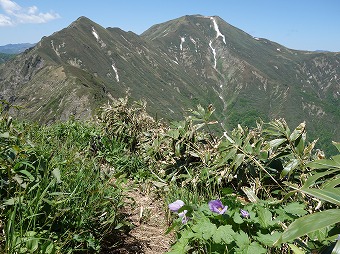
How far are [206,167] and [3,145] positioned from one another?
2.32 m

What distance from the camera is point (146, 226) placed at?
3.69 meters

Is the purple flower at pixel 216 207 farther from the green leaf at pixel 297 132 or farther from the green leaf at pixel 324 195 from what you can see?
the green leaf at pixel 297 132

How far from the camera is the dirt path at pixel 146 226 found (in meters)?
3.16

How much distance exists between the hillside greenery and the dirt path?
5.2 inches

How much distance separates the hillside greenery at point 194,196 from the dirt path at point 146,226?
0.13 meters

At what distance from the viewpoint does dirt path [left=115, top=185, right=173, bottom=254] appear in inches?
124

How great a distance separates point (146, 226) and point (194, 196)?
0.65 m

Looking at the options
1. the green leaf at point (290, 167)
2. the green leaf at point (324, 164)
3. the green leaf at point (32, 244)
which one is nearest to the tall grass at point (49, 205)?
the green leaf at point (32, 244)

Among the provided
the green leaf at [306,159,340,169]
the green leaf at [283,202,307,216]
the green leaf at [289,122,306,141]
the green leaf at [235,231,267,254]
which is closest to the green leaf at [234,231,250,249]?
the green leaf at [235,231,267,254]

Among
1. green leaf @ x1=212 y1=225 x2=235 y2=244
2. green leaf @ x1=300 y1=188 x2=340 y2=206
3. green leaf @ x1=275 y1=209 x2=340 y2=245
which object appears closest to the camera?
green leaf @ x1=275 y1=209 x2=340 y2=245

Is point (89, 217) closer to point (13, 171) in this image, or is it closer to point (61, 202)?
point (61, 202)

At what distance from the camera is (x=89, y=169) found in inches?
134

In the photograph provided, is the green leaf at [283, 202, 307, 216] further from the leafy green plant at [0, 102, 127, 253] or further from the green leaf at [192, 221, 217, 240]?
the leafy green plant at [0, 102, 127, 253]

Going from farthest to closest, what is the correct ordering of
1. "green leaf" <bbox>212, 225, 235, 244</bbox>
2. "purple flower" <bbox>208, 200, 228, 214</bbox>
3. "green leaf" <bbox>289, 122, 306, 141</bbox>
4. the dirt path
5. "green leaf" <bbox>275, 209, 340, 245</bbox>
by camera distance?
"green leaf" <bbox>289, 122, 306, 141</bbox> < the dirt path < "purple flower" <bbox>208, 200, 228, 214</bbox> < "green leaf" <bbox>212, 225, 235, 244</bbox> < "green leaf" <bbox>275, 209, 340, 245</bbox>
